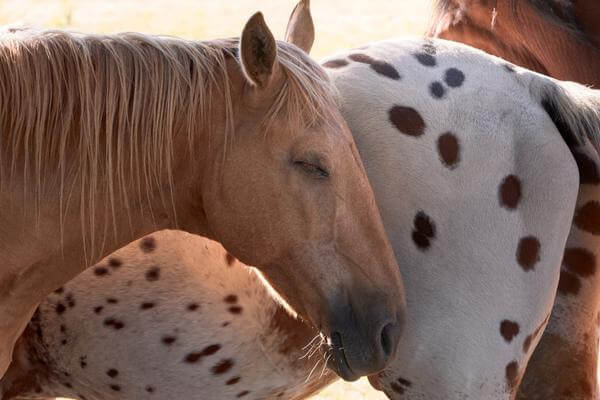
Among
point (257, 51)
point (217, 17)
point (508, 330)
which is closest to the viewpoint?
point (257, 51)

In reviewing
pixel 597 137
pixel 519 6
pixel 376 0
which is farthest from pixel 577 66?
pixel 376 0

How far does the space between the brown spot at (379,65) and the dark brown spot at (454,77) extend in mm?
163

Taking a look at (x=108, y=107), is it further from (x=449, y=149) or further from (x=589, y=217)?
(x=589, y=217)

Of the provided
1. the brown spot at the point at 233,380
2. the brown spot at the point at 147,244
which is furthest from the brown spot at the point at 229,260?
the brown spot at the point at 233,380

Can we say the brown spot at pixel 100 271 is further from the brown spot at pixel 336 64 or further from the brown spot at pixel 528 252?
the brown spot at pixel 528 252

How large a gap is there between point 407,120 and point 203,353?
117 centimetres

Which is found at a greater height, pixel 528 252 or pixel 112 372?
pixel 528 252

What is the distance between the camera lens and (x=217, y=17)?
16.0 metres

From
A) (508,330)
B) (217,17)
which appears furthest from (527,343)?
(217,17)

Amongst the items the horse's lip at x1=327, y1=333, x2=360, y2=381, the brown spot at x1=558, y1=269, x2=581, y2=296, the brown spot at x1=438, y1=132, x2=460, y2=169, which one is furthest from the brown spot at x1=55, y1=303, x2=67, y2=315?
the brown spot at x1=558, y1=269, x2=581, y2=296

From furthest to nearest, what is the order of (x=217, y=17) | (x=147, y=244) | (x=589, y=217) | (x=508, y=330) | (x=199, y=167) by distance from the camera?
(x=217, y=17) → (x=147, y=244) → (x=589, y=217) → (x=508, y=330) → (x=199, y=167)

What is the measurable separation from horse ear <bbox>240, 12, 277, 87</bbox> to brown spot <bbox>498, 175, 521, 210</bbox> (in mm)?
877

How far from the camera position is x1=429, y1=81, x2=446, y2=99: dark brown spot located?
3105 mm

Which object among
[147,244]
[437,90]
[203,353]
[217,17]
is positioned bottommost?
[217,17]
